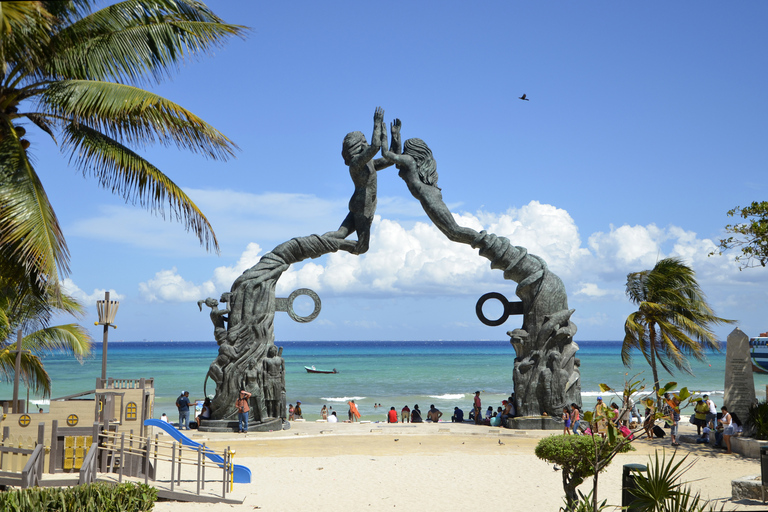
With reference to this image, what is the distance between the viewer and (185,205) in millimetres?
9539

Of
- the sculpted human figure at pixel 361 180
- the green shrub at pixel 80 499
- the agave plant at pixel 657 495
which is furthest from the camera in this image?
the sculpted human figure at pixel 361 180

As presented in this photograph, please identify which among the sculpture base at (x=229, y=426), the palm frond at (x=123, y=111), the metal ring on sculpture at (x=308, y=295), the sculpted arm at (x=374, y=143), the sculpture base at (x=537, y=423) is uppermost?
the sculpted arm at (x=374, y=143)

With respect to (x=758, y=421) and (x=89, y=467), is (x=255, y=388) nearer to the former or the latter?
(x=89, y=467)

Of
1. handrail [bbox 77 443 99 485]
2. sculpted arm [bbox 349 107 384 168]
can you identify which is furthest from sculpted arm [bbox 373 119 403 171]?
handrail [bbox 77 443 99 485]

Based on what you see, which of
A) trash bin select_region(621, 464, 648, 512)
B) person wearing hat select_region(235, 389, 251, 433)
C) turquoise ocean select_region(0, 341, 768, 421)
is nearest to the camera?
trash bin select_region(621, 464, 648, 512)

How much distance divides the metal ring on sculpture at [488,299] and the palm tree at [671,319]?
4.43 m

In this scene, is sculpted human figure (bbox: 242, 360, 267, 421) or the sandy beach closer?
the sandy beach

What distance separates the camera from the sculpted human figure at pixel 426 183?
62.8ft

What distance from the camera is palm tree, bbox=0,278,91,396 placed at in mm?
15531

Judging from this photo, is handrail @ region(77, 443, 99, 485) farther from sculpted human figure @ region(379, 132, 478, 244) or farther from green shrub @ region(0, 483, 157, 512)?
sculpted human figure @ region(379, 132, 478, 244)

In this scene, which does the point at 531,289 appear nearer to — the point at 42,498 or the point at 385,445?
the point at 385,445

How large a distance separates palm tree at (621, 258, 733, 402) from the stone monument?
394cm

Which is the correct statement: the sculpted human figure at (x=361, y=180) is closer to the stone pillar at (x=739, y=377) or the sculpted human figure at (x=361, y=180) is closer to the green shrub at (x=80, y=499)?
the stone pillar at (x=739, y=377)

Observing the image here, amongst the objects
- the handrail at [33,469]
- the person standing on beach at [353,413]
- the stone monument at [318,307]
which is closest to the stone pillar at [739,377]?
the stone monument at [318,307]
